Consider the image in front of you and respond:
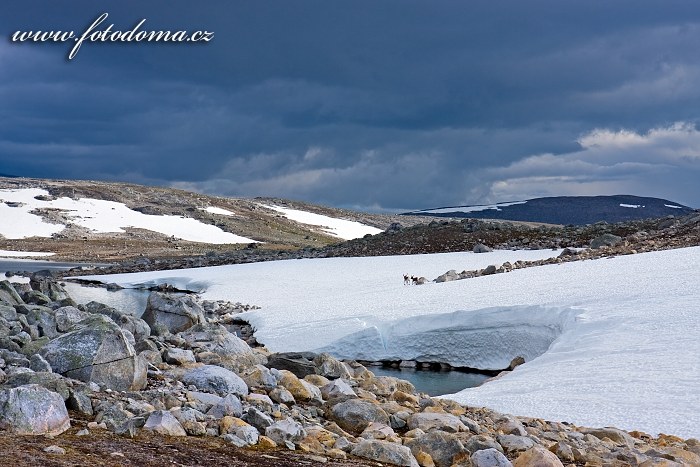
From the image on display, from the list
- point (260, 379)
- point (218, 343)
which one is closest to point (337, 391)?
point (260, 379)

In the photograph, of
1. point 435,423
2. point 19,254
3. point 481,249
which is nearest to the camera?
point 435,423

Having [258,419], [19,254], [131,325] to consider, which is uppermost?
[19,254]

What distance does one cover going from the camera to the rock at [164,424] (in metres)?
7.50

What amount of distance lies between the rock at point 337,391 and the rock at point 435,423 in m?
1.11

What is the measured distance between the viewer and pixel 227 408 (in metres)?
8.38

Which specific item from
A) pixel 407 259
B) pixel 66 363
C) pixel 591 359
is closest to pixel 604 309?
pixel 591 359

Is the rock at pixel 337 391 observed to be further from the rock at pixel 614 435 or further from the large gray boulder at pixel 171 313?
the large gray boulder at pixel 171 313

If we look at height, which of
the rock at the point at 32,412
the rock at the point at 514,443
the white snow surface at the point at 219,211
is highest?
the white snow surface at the point at 219,211

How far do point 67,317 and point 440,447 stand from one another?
32.7 ft

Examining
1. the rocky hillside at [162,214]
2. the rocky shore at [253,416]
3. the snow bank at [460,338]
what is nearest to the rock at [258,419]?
the rocky shore at [253,416]

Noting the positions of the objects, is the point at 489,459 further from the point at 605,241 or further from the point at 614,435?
the point at 605,241

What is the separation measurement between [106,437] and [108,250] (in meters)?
88.6

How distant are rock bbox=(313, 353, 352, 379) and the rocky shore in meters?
0.67

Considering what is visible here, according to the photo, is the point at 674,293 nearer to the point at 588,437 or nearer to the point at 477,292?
the point at 477,292
